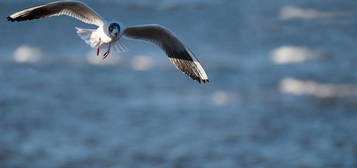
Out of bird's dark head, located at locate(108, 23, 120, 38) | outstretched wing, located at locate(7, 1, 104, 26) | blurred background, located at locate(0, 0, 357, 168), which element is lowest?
bird's dark head, located at locate(108, 23, 120, 38)

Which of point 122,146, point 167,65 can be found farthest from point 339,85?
point 122,146

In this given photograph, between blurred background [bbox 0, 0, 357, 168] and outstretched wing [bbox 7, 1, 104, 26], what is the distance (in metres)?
6.41

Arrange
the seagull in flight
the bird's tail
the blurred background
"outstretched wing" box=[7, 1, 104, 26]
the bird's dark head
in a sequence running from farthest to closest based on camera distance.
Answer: the blurred background < "outstretched wing" box=[7, 1, 104, 26] < the seagull in flight < the bird's tail < the bird's dark head

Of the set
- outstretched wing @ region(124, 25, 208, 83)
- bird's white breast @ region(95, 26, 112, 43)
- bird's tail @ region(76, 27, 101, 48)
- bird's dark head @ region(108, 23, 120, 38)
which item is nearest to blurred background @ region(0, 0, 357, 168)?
outstretched wing @ region(124, 25, 208, 83)

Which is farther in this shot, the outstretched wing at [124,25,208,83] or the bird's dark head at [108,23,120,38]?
the outstretched wing at [124,25,208,83]

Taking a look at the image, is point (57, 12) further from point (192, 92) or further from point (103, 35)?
point (192, 92)

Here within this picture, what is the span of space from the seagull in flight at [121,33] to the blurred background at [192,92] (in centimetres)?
629

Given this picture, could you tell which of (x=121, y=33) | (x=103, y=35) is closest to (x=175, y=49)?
(x=121, y=33)

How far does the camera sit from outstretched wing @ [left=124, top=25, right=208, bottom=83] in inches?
312

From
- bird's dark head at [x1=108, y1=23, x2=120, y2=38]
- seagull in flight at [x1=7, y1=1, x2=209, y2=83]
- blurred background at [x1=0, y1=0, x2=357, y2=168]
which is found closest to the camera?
bird's dark head at [x1=108, y1=23, x2=120, y2=38]

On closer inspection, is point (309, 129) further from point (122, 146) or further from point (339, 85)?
point (122, 146)

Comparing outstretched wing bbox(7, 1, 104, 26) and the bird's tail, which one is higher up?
outstretched wing bbox(7, 1, 104, 26)

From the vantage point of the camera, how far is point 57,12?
800 centimetres

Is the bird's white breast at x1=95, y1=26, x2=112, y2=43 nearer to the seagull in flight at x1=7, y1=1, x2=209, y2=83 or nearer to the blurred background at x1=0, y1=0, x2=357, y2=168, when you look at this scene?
the seagull in flight at x1=7, y1=1, x2=209, y2=83
